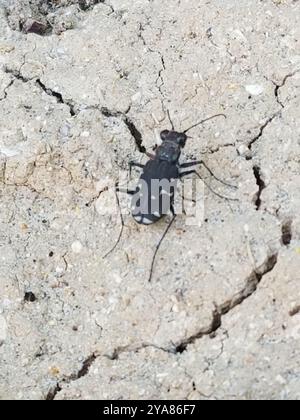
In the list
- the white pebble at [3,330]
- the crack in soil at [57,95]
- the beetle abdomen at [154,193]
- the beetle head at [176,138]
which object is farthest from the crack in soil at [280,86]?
the white pebble at [3,330]

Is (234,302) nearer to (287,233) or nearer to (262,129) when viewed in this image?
(287,233)

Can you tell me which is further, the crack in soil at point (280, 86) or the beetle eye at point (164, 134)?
the crack in soil at point (280, 86)

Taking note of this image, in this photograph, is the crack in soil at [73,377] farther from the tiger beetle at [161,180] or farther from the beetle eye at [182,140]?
the beetle eye at [182,140]

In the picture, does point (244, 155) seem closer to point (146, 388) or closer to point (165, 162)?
point (165, 162)

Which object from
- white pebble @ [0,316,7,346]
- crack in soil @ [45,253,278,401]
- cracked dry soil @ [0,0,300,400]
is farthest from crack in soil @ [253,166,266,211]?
white pebble @ [0,316,7,346]

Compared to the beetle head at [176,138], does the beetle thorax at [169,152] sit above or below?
below
